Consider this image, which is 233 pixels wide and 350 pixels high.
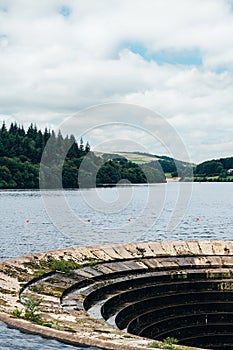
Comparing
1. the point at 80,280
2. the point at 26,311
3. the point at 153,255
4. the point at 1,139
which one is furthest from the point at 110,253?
the point at 1,139

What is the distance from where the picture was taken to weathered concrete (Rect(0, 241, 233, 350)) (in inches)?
579

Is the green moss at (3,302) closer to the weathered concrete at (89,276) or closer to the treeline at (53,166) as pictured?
the weathered concrete at (89,276)

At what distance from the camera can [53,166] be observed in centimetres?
16275

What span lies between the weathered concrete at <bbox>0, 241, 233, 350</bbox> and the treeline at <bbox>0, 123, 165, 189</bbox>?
112 metres

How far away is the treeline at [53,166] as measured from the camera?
6220 inches

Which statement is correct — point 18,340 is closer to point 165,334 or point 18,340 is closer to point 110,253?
point 165,334

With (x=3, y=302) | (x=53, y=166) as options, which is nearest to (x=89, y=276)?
(x=3, y=302)

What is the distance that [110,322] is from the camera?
1931 centimetres

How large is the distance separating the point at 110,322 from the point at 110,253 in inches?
316

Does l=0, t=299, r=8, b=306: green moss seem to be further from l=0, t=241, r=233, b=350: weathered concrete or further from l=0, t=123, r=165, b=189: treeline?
l=0, t=123, r=165, b=189: treeline

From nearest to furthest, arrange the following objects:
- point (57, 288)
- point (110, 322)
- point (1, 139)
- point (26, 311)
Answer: point (26, 311) → point (110, 322) → point (57, 288) → point (1, 139)

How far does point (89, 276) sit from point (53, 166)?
462 ft

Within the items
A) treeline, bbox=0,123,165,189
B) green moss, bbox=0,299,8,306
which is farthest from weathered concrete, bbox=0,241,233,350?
treeline, bbox=0,123,165,189

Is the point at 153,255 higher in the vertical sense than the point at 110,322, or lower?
higher
